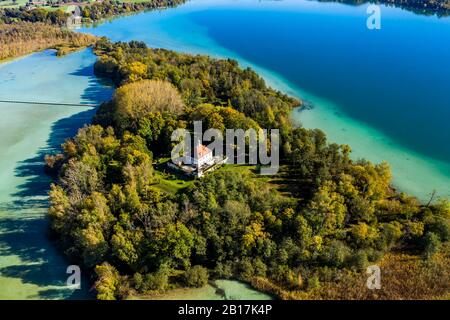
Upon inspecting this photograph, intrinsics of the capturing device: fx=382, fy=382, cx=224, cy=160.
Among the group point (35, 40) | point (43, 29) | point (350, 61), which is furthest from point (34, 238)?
point (43, 29)

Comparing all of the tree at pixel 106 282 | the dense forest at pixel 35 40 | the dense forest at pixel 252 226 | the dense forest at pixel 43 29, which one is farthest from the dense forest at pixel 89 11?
the tree at pixel 106 282

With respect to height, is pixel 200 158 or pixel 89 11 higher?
pixel 89 11

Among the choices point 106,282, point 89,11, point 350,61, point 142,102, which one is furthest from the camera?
point 89,11

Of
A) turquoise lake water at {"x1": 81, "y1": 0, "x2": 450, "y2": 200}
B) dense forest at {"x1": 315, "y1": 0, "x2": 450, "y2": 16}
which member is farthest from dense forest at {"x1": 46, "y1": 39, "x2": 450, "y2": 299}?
dense forest at {"x1": 315, "y1": 0, "x2": 450, "y2": 16}

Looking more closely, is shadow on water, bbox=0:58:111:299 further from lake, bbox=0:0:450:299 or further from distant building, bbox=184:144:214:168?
distant building, bbox=184:144:214:168

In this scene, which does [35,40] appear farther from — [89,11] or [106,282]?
[106,282]

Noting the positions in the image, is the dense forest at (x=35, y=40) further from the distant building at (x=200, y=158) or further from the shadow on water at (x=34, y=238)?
the distant building at (x=200, y=158)
